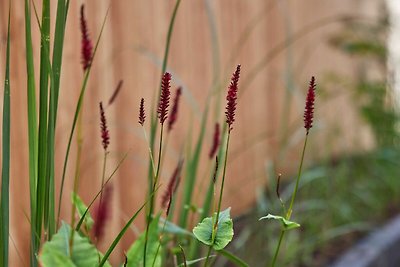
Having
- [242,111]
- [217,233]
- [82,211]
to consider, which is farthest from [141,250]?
[242,111]

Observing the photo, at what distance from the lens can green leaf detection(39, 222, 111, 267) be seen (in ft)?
4.77

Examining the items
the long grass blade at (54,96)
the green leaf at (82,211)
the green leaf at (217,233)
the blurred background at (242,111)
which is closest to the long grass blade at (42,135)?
the long grass blade at (54,96)

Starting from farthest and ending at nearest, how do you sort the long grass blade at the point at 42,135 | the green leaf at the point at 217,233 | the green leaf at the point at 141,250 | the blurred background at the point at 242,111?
the blurred background at the point at 242,111
the green leaf at the point at 141,250
the long grass blade at the point at 42,135
the green leaf at the point at 217,233

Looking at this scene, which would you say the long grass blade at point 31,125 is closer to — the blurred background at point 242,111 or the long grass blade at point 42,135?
the long grass blade at point 42,135

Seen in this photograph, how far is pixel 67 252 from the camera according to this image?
151 cm

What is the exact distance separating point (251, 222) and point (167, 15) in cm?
124

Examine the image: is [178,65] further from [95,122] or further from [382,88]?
[382,88]

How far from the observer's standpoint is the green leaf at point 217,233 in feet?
4.49

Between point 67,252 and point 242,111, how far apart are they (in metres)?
4.22

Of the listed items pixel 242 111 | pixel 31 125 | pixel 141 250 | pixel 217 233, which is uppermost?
pixel 31 125

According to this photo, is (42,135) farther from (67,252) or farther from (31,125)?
(67,252)

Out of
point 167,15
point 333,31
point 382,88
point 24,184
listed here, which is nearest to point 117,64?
point 167,15

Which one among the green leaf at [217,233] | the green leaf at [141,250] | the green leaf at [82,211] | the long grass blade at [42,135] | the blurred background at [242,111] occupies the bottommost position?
the blurred background at [242,111]

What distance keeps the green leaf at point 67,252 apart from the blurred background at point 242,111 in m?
0.87
